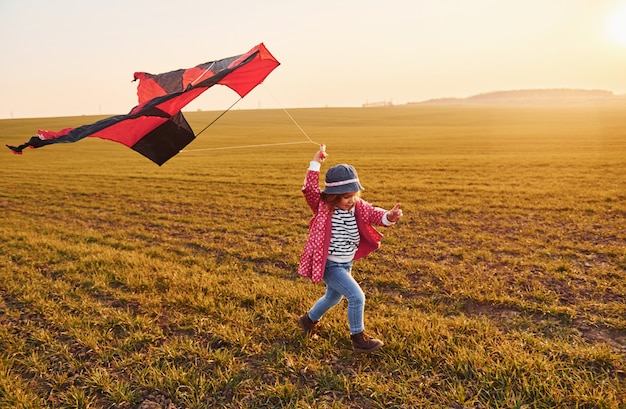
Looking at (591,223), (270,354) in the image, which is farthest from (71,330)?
(591,223)

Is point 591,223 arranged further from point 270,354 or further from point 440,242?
point 270,354

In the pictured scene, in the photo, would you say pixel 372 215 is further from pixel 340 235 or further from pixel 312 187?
pixel 312 187

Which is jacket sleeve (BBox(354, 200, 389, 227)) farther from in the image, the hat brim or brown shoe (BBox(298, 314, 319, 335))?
brown shoe (BBox(298, 314, 319, 335))

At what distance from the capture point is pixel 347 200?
4062mm

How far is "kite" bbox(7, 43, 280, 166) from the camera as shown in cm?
414

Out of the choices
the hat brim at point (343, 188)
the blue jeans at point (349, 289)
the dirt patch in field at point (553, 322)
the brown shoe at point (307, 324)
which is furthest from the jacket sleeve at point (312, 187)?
the dirt patch in field at point (553, 322)

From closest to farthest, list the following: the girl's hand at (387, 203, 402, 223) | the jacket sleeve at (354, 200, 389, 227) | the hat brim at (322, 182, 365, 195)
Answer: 1. the hat brim at (322, 182, 365, 195)
2. the girl's hand at (387, 203, 402, 223)
3. the jacket sleeve at (354, 200, 389, 227)

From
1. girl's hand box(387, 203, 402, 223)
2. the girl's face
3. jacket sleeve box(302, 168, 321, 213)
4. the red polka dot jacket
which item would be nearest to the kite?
jacket sleeve box(302, 168, 321, 213)

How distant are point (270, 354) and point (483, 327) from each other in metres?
2.53

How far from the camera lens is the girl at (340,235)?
13.4 ft

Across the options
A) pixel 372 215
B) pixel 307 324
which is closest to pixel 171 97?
pixel 372 215

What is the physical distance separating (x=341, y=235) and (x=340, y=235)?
0.01 m

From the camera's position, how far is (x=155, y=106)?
157 inches

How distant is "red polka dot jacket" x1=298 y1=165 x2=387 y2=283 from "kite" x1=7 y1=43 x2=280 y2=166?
1.62 meters
